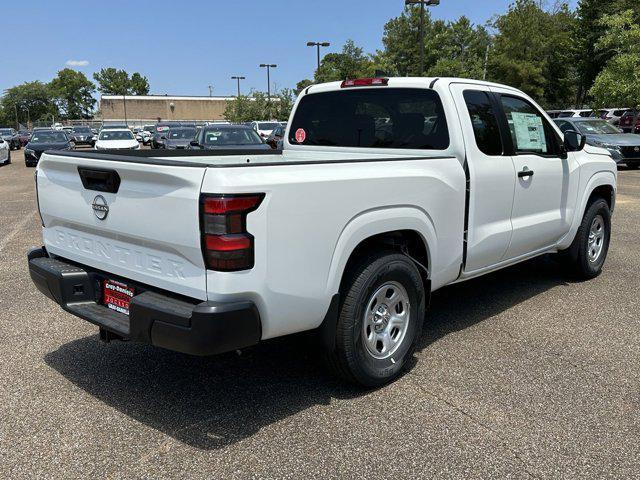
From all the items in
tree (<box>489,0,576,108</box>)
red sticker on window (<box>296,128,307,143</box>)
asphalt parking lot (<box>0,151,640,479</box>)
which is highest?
tree (<box>489,0,576,108</box>)

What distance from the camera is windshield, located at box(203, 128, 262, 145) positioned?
1534cm

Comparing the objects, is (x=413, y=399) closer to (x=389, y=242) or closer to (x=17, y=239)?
(x=389, y=242)

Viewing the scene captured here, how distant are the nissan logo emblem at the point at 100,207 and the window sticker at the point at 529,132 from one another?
3.22 meters

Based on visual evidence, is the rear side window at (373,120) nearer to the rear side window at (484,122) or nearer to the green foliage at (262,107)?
the rear side window at (484,122)

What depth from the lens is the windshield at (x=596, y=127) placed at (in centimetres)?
1886

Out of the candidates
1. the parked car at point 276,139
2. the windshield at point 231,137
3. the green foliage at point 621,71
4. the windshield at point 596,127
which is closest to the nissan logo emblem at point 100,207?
the parked car at point 276,139

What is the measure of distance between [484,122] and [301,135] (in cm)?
161

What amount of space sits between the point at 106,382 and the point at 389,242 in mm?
2031

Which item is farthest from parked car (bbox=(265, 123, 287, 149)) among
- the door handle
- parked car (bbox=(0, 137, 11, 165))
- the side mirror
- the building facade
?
the building facade

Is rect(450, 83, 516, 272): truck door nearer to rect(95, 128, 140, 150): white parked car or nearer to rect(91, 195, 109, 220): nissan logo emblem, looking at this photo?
rect(91, 195, 109, 220): nissan logo emblem

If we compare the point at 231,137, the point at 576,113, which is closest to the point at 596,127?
the point at 231,137

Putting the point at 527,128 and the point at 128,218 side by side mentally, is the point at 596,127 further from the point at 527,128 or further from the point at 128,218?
the point at 128,218

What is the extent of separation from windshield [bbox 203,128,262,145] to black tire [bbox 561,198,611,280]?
34.6 feet

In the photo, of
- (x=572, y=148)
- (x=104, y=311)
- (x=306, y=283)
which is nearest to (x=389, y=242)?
(x=306, y=283)
